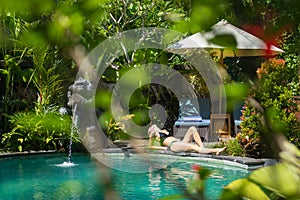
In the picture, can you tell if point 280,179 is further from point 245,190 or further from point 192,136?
point 192,136

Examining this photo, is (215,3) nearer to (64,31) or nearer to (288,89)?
(64,31)

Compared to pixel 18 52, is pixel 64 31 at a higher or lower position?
lower

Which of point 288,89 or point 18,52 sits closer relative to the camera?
point 288,89

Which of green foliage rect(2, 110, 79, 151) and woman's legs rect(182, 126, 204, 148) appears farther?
green foliage rect(2, 110, 79, 151)

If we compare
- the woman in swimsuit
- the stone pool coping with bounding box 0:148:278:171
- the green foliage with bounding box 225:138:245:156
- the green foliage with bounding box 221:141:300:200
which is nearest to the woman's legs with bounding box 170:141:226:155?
the woman in swimsuit

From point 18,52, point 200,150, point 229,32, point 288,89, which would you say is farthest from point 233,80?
point 18,52

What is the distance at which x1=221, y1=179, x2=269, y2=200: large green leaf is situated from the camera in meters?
0.67

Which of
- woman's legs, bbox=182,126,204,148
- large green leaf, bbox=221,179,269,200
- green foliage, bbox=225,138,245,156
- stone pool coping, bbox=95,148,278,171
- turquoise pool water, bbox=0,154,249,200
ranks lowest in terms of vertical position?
turquoise pool water, bbox=0,154,249,200

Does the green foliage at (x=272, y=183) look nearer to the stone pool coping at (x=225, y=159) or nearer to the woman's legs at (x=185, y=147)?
the stone pool coping at (x=225, y=159)

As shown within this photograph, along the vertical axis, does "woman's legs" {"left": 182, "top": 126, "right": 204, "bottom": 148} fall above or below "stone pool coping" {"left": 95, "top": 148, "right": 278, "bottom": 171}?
above

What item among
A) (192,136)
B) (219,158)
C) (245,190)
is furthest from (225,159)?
(245,190)

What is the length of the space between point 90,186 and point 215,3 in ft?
20.9

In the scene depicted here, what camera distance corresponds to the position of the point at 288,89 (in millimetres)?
8023

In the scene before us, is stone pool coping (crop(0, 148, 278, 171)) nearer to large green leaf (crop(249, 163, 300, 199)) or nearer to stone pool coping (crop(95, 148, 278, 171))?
stone pool coping (crop(95, 148, 278, 171))
